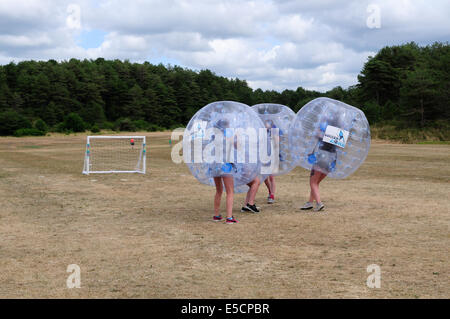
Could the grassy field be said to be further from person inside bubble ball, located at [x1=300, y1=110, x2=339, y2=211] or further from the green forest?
the green forest

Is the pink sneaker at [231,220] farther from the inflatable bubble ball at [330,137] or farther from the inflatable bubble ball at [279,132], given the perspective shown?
the inflatable bubble ball at [330,137]

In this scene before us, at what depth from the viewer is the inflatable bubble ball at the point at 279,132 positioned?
10.5 m

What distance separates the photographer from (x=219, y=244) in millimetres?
7562

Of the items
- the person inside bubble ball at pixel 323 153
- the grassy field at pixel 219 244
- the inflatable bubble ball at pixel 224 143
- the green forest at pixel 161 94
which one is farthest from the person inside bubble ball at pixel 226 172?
the green forest at pixel 161 94

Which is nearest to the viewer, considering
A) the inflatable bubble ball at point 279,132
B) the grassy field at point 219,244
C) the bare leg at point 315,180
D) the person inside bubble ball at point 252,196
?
the grassy field at point 219,244

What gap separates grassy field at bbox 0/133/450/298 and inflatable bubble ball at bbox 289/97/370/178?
1094 millimetres

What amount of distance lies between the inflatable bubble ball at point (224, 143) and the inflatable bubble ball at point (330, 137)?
119cm

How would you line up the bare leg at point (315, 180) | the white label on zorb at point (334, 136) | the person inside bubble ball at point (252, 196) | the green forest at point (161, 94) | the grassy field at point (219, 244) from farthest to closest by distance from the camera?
1. the green forest at point (161, 94)
2. the person inside bubble ball at point (252, 196)
3. the bare leg at point (315, 180)
4. the white label on zorb at point (334, 136)
5. the grassy field at point (219, 244)

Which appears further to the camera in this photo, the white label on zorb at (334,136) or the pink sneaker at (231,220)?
the white label on zorb at (334,136)

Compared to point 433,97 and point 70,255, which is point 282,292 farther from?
point 433,97

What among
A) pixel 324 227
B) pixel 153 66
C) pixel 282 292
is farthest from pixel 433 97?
pixel 153 66

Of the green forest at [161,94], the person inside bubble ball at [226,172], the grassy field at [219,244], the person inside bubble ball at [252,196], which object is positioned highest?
the green forest at [161,94]

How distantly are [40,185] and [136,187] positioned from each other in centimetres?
316

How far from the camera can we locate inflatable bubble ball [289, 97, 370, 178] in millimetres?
9836
